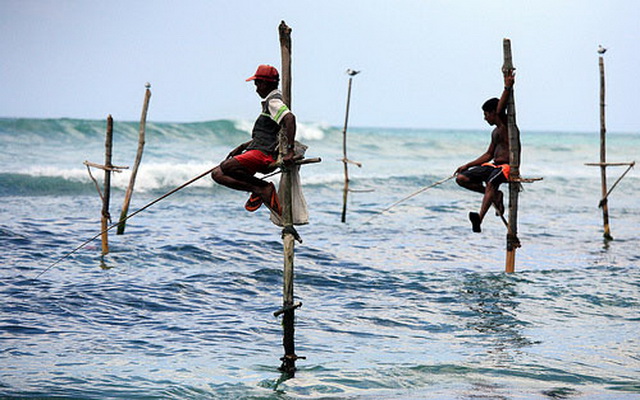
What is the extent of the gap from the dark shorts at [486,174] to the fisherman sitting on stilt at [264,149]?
14.5ft

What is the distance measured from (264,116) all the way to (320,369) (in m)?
2.43

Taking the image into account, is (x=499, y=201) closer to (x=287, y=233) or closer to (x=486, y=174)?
(x=486, y=174)

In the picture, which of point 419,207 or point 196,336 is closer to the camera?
point 196,336

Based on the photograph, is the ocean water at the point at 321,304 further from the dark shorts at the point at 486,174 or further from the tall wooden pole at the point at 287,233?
the dark shorts at the point at 486,174

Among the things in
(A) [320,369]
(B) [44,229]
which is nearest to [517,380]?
(A) [320,369]

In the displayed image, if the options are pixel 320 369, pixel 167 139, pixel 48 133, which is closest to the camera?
pixel 320 369

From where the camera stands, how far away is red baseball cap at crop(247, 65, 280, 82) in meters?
6.78

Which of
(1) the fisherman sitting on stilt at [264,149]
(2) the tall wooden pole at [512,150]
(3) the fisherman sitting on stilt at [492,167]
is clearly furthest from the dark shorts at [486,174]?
(1) the fisherman sitting on stilt at [264,149]

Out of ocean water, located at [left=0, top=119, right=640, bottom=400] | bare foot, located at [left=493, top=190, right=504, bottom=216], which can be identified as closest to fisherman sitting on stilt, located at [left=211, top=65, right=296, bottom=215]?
ocean water, located at [left=0, top=119, right=640, bottom=400]

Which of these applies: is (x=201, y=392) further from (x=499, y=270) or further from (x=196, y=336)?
(x=499, y=270)

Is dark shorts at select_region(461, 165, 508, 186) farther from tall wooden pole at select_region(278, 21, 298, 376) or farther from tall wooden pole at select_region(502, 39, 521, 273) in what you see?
tall wooden pole at select_region(278, 21, 298, 376)

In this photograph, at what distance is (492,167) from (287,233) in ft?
15.7

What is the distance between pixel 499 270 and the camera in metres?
12.8

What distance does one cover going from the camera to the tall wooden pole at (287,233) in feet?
21.7
